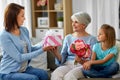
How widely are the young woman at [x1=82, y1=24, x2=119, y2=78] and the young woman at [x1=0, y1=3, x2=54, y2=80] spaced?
438mm

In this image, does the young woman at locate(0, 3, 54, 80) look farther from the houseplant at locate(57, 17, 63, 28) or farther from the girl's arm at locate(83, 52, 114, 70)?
the houseplant at locate(57, 17, 63, 28)

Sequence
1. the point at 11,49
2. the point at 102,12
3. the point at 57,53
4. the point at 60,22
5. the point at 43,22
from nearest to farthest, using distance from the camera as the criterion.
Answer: the point at 11,49
the point at 57,53
the point at 102,12
the point at 60,22
the point at 43,22

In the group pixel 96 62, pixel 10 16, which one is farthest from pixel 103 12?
pixel 10 16

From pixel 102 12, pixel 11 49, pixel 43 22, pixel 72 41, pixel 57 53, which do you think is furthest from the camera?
pixel 43 22

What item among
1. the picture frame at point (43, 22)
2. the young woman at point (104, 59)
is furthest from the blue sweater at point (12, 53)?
the picture frame at point (43, 22)

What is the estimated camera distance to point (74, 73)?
266cm

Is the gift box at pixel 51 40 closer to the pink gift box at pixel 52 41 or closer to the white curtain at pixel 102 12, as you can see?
the pink gift box at pixel 52 41

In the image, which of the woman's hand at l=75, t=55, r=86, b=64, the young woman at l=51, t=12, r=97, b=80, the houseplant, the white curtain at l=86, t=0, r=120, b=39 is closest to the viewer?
the woman's hand at l=75, t=55, r=86, b=64

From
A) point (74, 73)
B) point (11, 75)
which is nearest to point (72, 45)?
point (74, 73)

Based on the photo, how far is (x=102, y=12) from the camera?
4211mm

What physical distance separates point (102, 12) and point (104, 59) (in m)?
1.76

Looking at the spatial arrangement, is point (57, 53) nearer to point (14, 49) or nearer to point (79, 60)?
point (79, 60)

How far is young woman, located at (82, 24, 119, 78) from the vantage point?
259 cm

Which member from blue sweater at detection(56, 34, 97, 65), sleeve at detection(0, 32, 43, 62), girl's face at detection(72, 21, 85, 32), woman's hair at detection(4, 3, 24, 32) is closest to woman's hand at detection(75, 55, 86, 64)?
blue sweater at detection(56, 34, 97, 65)
